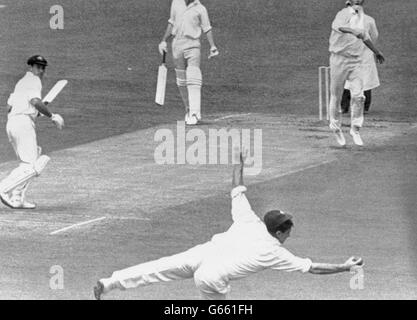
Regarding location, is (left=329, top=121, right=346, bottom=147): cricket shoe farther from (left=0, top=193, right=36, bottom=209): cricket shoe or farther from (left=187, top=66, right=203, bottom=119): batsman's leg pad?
(left=0, top=193, right=36, bottom=209): cricket shoe

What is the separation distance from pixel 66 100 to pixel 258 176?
5.55 meters

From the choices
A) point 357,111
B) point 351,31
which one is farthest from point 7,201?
point 357,111

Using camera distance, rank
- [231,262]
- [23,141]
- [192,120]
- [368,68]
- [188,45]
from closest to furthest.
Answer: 1. [231,262]
2. [23,141]
3. [192,120]
4. [188,45]
5. [368,68]

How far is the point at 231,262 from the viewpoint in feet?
43.2

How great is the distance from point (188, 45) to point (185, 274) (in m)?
9.64

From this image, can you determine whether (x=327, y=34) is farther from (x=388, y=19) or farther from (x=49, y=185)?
(x=49, y=185)

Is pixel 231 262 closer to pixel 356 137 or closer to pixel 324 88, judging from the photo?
pixel 356 137

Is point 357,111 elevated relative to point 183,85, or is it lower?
lower

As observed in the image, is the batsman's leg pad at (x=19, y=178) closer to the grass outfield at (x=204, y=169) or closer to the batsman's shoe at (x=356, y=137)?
the grass outfield at (x=204, y=169)

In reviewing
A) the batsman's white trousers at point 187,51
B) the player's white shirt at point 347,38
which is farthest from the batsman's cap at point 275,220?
the batsman's white trousers at point 187,51

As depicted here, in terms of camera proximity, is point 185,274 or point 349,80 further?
point 349,80

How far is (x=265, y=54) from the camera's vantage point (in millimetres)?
26062

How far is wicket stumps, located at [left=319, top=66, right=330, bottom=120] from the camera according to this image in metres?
23.4
